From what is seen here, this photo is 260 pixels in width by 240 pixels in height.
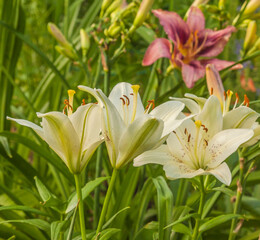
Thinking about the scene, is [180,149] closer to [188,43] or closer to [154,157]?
[154,157]

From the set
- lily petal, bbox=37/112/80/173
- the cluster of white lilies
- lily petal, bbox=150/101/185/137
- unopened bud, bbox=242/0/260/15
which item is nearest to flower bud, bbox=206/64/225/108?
the cluster of white lilies

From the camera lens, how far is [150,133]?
1.48 feet

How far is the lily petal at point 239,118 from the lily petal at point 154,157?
9 cm

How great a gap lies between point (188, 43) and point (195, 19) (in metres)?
0.06

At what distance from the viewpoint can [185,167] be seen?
545 millimetres

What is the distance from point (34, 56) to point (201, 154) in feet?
6.85

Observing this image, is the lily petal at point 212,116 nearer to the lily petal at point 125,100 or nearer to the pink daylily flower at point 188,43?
the lily petal at point 125,100

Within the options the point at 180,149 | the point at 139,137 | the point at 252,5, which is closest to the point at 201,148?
the point at 180,149

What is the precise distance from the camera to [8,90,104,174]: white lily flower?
47 cm

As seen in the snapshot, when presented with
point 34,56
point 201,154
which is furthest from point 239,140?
point 34,56

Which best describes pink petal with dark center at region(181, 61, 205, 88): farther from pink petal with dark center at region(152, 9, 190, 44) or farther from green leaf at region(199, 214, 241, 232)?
green leaf at region(199, 214, 241, 232)

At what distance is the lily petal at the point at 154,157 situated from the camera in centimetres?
53

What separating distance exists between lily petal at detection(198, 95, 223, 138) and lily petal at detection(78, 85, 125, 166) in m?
0.12

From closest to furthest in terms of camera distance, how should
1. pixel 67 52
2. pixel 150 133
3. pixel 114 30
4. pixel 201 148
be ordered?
pixel 150 133, pixel 201 148, pixel 114 30, pixel 67 52
